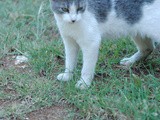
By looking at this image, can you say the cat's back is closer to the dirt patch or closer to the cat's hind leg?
the cat's hind leg

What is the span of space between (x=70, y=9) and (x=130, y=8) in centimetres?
65

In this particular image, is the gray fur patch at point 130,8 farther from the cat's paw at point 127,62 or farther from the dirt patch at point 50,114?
the dirt patch at point 50,114

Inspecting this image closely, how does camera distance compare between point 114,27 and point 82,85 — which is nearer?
point 82,85

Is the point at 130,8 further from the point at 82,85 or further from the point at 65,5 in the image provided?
the point at 82,85

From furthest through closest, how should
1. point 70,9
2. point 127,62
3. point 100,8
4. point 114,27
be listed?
point 127,62
point 114,27
point 100,8
point 70,9

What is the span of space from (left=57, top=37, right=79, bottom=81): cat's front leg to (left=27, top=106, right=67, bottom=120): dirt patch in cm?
47

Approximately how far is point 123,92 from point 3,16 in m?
2.67

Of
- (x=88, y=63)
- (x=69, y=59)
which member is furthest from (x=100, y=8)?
(x=69, y=59)

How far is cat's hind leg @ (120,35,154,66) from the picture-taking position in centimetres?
402

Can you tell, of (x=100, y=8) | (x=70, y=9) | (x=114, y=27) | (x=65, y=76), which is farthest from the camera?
(x=65, y=76)

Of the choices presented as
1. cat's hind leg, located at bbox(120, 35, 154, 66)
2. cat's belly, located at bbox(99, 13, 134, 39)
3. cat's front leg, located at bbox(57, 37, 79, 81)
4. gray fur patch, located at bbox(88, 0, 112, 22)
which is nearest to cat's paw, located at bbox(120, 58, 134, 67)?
cat's hind leg, located at bbox(120, 35, 154, 66)

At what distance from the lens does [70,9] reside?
319 centimetres

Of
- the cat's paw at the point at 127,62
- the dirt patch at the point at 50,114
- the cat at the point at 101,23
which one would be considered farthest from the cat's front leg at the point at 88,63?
the cat's paw at the point at 127,62

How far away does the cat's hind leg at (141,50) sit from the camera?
158 inches
